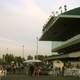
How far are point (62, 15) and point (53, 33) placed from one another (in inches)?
816

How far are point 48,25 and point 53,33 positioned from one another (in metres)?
6.03

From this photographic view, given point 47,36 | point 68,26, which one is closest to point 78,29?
point 68,26

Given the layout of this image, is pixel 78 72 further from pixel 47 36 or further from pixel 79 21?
pixel 47 36

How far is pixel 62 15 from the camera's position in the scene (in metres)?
57.6

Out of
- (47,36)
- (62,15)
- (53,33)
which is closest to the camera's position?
(62,15)

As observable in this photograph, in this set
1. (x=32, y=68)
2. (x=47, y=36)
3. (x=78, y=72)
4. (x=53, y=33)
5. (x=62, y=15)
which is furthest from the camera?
(x=47, y=36)

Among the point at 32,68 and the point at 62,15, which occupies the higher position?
the point at 62,15

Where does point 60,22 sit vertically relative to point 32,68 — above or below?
above

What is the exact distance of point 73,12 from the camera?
59719mm

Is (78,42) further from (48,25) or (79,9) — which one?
(48,25)

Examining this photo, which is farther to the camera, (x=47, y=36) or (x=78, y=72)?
(x=47, y=36)

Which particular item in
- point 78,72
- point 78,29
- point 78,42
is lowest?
point 78,72

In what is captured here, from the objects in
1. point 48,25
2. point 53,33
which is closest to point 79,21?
point 48,25

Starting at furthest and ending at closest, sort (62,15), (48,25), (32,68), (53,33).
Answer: (53,33)
(48,25)
(62,15)
(32,68)
